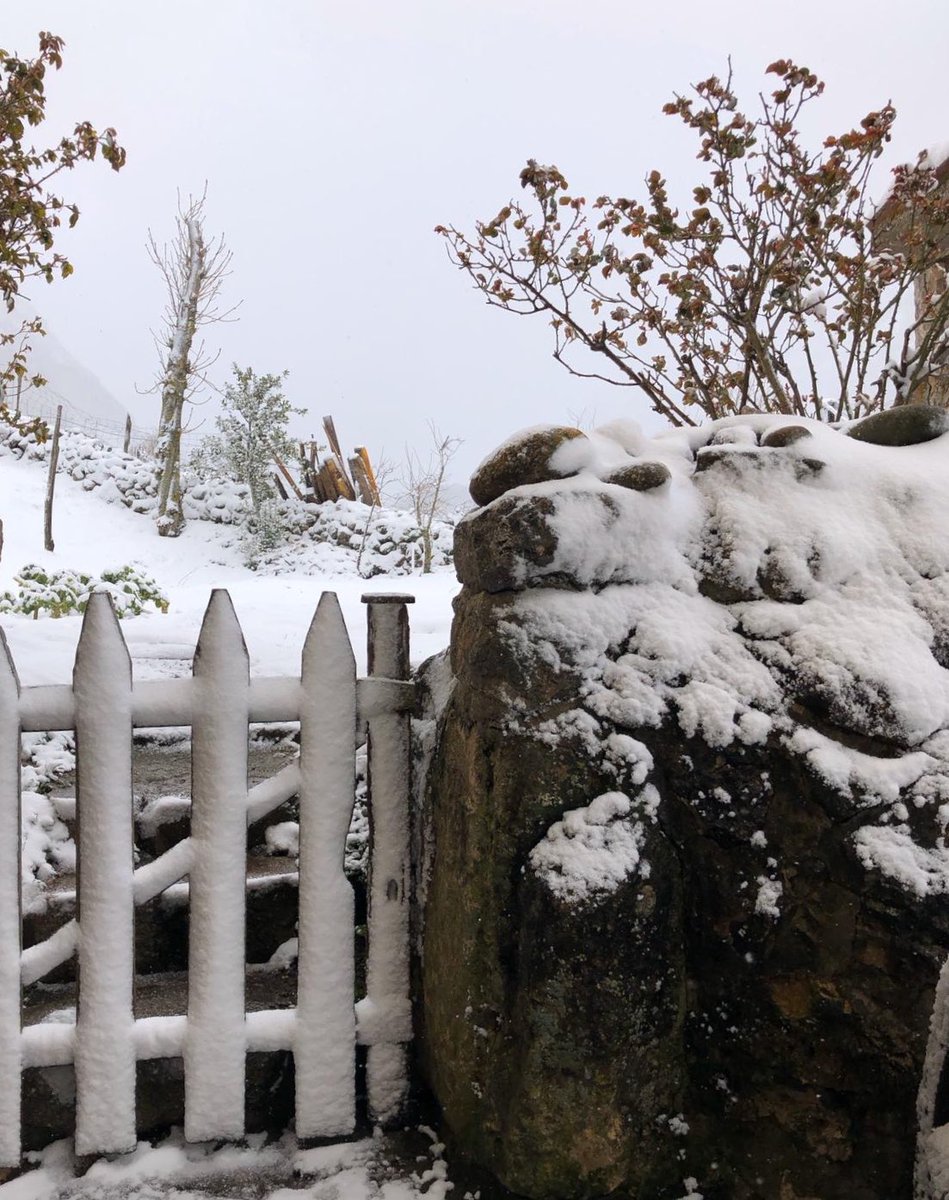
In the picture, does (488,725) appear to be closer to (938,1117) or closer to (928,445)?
(938,1117)

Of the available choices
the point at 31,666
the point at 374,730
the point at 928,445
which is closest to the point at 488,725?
the point at 374,730

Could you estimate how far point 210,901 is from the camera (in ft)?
4.89

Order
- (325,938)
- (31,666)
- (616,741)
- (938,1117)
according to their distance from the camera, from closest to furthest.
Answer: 1. (938,1117)
2. (616,741)
3. (325,938)
4. (31,666)

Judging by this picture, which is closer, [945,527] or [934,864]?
[934,864]

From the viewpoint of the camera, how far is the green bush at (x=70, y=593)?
17.6 feet

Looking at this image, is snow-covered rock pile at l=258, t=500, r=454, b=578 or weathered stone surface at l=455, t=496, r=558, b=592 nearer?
weathered stone surface at l=455, t=496, r=558, b=592

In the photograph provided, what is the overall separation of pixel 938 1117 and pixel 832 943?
273 millimetres

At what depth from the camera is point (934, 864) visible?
45.1 inches

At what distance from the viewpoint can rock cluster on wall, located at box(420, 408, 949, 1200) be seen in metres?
1.18

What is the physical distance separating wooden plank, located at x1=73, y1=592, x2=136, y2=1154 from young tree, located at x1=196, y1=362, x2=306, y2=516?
1370 cm

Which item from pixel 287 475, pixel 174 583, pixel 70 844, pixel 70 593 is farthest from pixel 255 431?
pixel 70 844

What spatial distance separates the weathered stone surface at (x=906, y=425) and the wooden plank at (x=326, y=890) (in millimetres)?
1215

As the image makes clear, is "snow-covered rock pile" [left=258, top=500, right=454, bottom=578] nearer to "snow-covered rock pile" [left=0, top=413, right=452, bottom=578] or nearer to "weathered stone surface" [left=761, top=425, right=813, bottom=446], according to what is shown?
"snow-covered rock pile" [left=0, top=413, right=452, bottom=578]

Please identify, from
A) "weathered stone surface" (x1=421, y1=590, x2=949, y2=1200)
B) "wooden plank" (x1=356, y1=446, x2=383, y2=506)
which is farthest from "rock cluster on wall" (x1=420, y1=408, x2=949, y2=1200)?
"wooden plank" (x1=356, y1=446, x2=383, y2=506)
